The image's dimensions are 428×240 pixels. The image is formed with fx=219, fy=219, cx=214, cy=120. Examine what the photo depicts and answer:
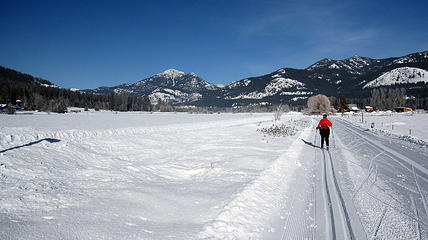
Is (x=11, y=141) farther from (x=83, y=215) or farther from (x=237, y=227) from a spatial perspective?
(x=237, y=227)

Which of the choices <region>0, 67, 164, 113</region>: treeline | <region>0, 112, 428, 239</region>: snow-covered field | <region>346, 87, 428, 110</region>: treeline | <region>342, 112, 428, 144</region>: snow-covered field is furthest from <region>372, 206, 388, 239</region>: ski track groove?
<region>346, 87, 428, 110</region>: treeline

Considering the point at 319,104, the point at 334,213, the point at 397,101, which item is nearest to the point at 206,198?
the point at 334,213

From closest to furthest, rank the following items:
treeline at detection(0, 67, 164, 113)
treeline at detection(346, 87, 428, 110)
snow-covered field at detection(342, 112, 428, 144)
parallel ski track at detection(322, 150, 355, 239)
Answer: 1. parallel ski track at detection(322, 150, 355, 239)
2. snow-covered field at detection(342, 112, 428, 144)
3. treeline at detection(0, 67, 164, 113)
4. treeline at detection(346, 87, 428, 110)

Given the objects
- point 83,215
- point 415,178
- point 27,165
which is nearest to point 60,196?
point 83,215

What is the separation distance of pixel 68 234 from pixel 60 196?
1.88m

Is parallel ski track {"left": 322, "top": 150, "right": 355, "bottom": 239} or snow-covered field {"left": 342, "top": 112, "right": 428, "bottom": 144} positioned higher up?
snow-covered field {"left": 342, "top": 112, "right": 428, "bottom": 144}

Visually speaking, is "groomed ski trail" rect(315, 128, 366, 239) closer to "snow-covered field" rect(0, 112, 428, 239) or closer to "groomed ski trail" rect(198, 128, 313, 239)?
"snow-covered field" rect(0, 112, 428, 239)

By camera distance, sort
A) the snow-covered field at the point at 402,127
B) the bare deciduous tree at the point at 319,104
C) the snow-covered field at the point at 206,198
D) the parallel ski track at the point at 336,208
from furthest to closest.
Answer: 1. the bare deciduous tree at the point at 319,104
2. the snow-covered field at the point at 402,127
3. the parallel ski track at the point at 336,208
4. the snow-covered field at the point at 206,198

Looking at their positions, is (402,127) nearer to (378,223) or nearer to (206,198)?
(378,223)

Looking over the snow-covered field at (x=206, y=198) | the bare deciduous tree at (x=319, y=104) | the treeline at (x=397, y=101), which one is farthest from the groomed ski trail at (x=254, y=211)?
the treeline at (x=397, y=101)

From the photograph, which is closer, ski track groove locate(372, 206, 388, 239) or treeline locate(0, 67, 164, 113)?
ski track groove locate(372, 206, 388, 239)

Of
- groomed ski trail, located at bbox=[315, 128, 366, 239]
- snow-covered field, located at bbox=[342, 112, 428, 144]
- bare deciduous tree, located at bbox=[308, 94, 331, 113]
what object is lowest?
groomed ski trail, located at bbox=[315, 128, 366, 239]

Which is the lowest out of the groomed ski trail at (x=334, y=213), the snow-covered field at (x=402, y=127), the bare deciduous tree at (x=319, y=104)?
the groomed ski trail at (x=334, y=213)

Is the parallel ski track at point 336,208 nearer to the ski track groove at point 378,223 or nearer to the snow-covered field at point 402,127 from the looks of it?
the ski track groove at point 378,223
